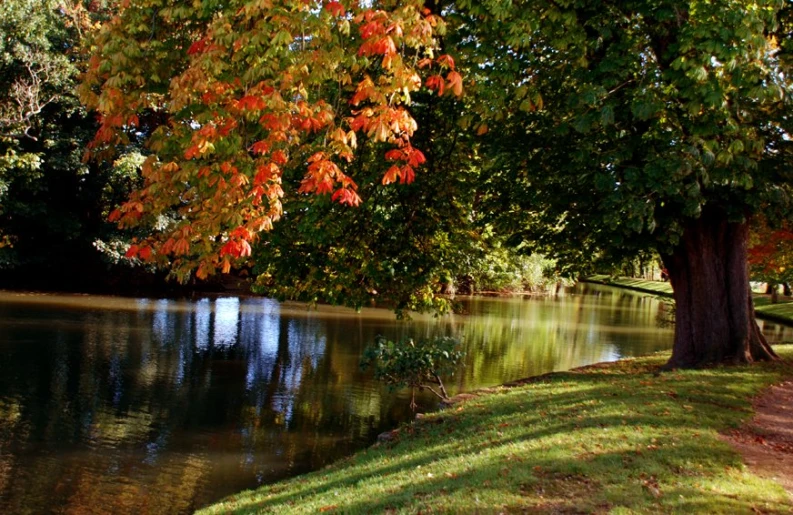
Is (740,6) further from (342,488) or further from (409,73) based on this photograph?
(342,488)

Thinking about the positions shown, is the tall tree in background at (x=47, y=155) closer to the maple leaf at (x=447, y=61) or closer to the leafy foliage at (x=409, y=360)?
the leafy foliage at (x=409, y=360)

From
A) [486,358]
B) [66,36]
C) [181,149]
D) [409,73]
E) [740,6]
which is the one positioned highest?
[66,36]

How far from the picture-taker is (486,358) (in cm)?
2291

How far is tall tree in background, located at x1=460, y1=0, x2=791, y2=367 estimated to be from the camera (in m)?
9.05

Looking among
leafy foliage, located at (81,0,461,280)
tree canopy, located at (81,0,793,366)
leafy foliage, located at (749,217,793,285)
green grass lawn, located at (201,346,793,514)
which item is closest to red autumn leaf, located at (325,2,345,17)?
leafy foliage, located at (81,0,461,280)

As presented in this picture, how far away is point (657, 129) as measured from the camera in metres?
10.9

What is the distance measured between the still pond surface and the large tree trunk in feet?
19.7

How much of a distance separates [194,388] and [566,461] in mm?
11649

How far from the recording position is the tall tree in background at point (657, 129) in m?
9.05

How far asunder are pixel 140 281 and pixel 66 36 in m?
16.1

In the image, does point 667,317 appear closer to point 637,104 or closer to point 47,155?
point 637,104

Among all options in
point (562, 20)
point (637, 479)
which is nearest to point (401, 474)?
point (637, 479)

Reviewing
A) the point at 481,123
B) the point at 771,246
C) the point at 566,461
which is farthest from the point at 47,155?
the point at 566,461

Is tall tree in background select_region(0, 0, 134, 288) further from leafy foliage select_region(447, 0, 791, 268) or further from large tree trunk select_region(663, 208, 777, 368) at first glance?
large tree trunk select_region(663, 208, 777, 368)
